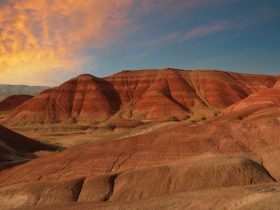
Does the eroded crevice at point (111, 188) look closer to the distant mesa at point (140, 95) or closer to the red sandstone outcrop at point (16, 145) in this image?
the red sandstone outcrop at point (16, 145)

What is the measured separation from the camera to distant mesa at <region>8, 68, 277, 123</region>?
150 meters

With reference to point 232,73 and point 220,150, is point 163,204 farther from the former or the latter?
point 232,73

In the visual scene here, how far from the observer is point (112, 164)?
38.7 m

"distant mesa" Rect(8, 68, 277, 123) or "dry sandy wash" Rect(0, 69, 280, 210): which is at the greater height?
"distant mesa" Rect(8, 68, 277, 123)

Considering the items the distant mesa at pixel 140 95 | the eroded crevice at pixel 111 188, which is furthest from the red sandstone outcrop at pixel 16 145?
the distant mesa at pixel 140 95

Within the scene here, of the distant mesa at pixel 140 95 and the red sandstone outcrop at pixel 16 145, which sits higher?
the distant mesa at pixel 140 95

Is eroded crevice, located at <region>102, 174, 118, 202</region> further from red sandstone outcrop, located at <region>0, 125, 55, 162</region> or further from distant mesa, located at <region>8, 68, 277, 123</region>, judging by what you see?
distant mesa, located at <region>8, 68, 277, 123</region>

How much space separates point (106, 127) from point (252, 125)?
82.4 meters

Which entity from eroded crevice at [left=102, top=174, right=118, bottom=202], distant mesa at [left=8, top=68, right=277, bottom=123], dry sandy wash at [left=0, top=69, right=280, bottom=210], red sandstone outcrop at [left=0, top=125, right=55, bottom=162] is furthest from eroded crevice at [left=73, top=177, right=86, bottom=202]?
distant mesa at [left=8, top=68, right=277, bottom=123]

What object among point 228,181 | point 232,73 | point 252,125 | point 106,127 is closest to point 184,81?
point 232,73

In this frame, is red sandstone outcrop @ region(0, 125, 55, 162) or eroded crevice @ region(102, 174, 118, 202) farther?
red sandstone outcrop @ region(0, 125, 55, 162)

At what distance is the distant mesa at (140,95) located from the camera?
150m

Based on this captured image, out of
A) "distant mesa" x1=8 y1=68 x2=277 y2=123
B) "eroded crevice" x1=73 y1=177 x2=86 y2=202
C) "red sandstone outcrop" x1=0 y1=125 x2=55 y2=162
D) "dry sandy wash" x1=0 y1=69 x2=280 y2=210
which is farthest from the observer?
"distant mesa" x1=8 y1=68 x2=277 y2=123

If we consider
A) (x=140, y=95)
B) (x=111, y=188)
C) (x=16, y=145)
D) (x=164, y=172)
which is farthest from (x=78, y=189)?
(x=140, y=95)
